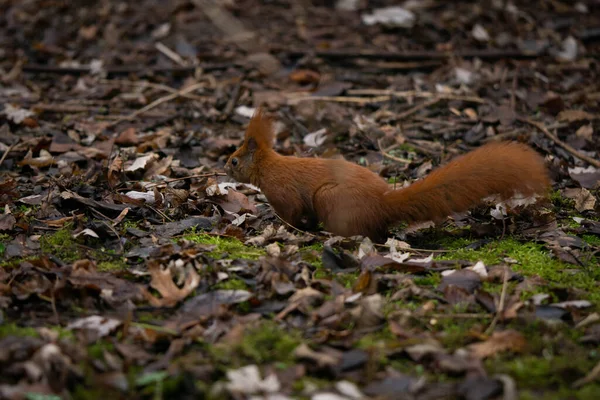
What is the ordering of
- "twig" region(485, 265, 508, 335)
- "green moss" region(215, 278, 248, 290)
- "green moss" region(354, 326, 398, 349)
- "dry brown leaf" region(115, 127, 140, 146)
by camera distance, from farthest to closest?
1. "dry brown leaf" region(115, 127, 140, 146)
2. "green moss" region(215, 278, 248, 290)
3. "twig" region(485, 265, 508, 335)
4. "green moss" region(354, 326, 398, 349)

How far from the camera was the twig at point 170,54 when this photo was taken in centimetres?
788

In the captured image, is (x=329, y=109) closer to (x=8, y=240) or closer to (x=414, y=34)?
(x=414, y=34)

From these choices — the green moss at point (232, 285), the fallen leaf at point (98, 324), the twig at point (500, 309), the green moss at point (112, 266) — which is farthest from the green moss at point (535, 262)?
the fallen leaf at point (98, 324)

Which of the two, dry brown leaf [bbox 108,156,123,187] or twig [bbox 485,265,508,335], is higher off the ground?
twig [bbox 485,265,508,335]

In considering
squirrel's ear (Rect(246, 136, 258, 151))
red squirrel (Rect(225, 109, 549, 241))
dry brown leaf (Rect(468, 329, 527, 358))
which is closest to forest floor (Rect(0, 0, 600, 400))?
dry brown leaf (Rect(468, 329, 527, 358))

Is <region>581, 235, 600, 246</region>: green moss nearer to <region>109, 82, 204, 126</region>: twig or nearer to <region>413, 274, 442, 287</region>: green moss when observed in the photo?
<region>413, 274, 442, 287</region>: green moss

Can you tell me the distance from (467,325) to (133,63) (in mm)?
5950

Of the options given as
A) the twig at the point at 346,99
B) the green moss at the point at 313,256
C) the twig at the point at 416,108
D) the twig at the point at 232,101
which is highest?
the green moss at the point at 313,256

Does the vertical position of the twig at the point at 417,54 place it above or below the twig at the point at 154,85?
above

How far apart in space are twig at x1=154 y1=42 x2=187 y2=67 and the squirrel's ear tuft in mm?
3340

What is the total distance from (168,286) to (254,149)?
63.3 inches

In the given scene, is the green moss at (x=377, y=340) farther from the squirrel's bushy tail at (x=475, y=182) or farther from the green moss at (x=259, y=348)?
the squirrel's bushy tail at (x=475, y=182)

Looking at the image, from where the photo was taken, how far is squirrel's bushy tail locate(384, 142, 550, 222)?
149 inches

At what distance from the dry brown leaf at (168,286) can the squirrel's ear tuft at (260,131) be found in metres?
1.46
